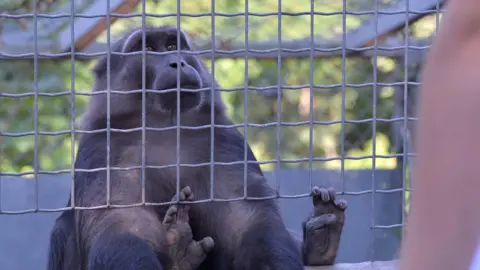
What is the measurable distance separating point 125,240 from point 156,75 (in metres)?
0.64

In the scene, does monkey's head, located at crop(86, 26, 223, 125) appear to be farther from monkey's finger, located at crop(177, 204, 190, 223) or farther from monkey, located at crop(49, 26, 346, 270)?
monkey's finger, located at crop(177, 204, 190, 223)

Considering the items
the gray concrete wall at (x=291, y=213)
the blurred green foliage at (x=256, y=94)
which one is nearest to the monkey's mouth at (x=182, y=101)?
the gray concrete wall at (x=291, y=213)

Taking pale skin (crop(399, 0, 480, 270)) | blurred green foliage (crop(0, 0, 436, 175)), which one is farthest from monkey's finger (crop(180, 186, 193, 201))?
blurred green foliage (crop(0, 0, 436, 175))

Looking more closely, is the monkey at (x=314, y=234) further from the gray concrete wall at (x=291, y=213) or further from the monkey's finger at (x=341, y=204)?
the gray concrete wall at (x=291, y=213)

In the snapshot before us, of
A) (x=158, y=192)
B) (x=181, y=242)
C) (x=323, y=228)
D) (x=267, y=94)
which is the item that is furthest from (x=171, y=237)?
(x=267, y=94)

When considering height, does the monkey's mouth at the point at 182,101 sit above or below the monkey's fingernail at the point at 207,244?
above

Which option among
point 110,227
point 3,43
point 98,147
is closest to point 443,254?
point 110,227

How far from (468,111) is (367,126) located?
19.9 ft

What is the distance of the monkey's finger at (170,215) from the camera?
2875mm

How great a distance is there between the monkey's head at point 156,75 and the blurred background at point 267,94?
0.12m

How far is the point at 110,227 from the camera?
9.52ft

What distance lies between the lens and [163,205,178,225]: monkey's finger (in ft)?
9.43

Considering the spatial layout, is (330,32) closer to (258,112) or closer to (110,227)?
(258,112)

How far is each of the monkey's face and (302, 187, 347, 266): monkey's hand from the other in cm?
59
